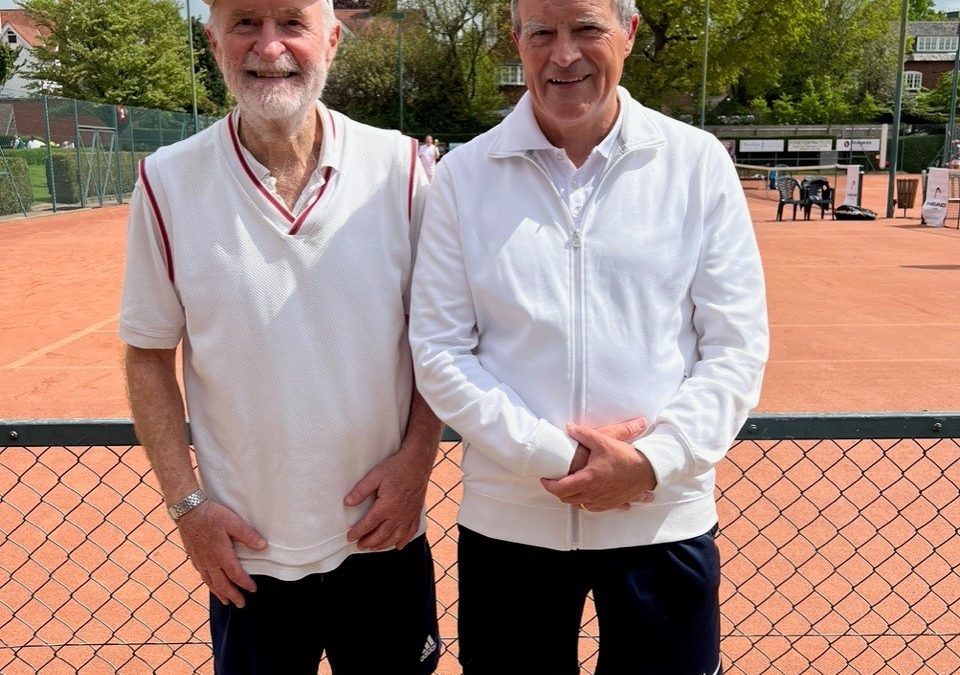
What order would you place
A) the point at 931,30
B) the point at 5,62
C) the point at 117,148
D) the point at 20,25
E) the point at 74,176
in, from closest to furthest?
the point at 74,176, the point at 117,148, the point at 5,62, the point at 931,30, the point at 20,25

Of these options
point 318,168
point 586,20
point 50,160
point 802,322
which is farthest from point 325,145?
point 50,160

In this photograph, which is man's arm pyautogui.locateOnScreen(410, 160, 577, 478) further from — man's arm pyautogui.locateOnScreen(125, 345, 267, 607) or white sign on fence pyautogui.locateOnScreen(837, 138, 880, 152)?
white sign on fence pyautogui.locateOnScreen(837, 138, 880, 152)

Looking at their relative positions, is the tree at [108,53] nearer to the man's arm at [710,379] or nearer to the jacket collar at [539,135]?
the jacket collar at [539,135]

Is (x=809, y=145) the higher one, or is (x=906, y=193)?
(x=906, y=193)

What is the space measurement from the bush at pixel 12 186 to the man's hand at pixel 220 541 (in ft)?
74.7

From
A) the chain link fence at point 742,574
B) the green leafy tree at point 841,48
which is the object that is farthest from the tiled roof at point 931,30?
the chain link fence at point 742,574

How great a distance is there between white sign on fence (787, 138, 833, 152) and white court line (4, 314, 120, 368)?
133 ft

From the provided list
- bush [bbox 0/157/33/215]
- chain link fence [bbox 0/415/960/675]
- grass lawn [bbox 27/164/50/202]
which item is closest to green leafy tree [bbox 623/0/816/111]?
grass lawn [bbox 27/164/50/202]

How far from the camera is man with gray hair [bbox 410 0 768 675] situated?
194cm

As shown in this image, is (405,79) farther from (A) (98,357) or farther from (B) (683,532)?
(B) (683,532)

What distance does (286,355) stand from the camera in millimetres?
2027

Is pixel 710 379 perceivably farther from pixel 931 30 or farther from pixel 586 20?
pixel 931 30

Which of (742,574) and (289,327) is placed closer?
(289,327)

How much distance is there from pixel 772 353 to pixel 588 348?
24.7 feet
